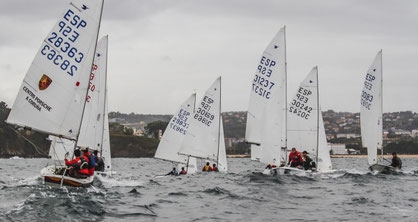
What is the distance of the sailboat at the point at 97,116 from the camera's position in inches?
1187

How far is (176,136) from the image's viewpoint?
3872 cm

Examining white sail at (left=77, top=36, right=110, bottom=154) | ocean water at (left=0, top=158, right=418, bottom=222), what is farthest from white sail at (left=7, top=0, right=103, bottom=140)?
white sail at (left=77, top=36, right=110, bottom=154)

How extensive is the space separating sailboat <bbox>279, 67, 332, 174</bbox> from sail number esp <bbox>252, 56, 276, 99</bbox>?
5.47 meters

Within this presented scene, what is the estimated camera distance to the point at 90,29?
19781 millimetres

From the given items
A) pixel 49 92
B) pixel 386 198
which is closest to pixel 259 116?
pixel 386 198

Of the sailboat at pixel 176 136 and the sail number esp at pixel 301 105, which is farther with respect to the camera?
the sailboat at pixel 176 136

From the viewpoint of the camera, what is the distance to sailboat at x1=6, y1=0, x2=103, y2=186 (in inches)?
760

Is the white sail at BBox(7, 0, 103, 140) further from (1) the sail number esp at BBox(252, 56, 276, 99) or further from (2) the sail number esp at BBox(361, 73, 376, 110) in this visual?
(2) the sail number esp at BBox(361, 73, 376, 110)

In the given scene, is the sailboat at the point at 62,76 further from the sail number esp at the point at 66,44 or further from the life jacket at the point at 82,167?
the life jacket at the point at 82,167

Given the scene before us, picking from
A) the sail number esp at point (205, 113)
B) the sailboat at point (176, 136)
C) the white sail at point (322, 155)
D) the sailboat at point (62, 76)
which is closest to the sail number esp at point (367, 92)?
the white sail at point (322, 155)

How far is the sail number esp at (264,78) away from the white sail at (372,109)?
7.59 metres

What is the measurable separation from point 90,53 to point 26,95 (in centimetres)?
236

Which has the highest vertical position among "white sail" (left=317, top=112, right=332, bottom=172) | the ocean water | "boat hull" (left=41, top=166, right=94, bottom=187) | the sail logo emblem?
the sail logo emblem

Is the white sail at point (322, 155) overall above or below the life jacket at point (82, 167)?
above
